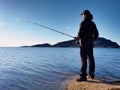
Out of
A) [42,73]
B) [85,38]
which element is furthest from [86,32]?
[42,73]

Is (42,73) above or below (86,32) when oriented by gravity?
below

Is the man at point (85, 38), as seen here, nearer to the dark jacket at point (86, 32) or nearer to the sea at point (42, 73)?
the dark jacket at point (86, 32)

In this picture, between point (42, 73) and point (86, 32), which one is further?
point (42, 73)

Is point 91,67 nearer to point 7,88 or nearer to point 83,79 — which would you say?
point 83,79

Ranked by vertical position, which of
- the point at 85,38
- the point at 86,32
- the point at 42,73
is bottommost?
the point at 42,73

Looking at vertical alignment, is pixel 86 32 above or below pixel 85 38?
above

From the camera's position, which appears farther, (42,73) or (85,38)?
(42,73)

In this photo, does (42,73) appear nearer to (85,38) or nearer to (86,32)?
(85,38)

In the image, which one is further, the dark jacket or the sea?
the sea

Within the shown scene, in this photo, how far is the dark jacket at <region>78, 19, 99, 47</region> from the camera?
9.26 metres

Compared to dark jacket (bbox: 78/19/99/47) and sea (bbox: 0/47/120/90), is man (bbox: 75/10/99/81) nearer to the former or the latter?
dark jacket (bbox: 78/19/99/47)

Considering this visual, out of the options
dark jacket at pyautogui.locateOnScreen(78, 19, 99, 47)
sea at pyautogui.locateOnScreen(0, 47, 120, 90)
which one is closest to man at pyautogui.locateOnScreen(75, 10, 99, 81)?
dark jacket at pyautogui.locateOnScreen(78, 19, 99, 47)

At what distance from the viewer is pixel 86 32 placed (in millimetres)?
9383

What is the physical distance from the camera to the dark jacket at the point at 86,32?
9.26 metres
